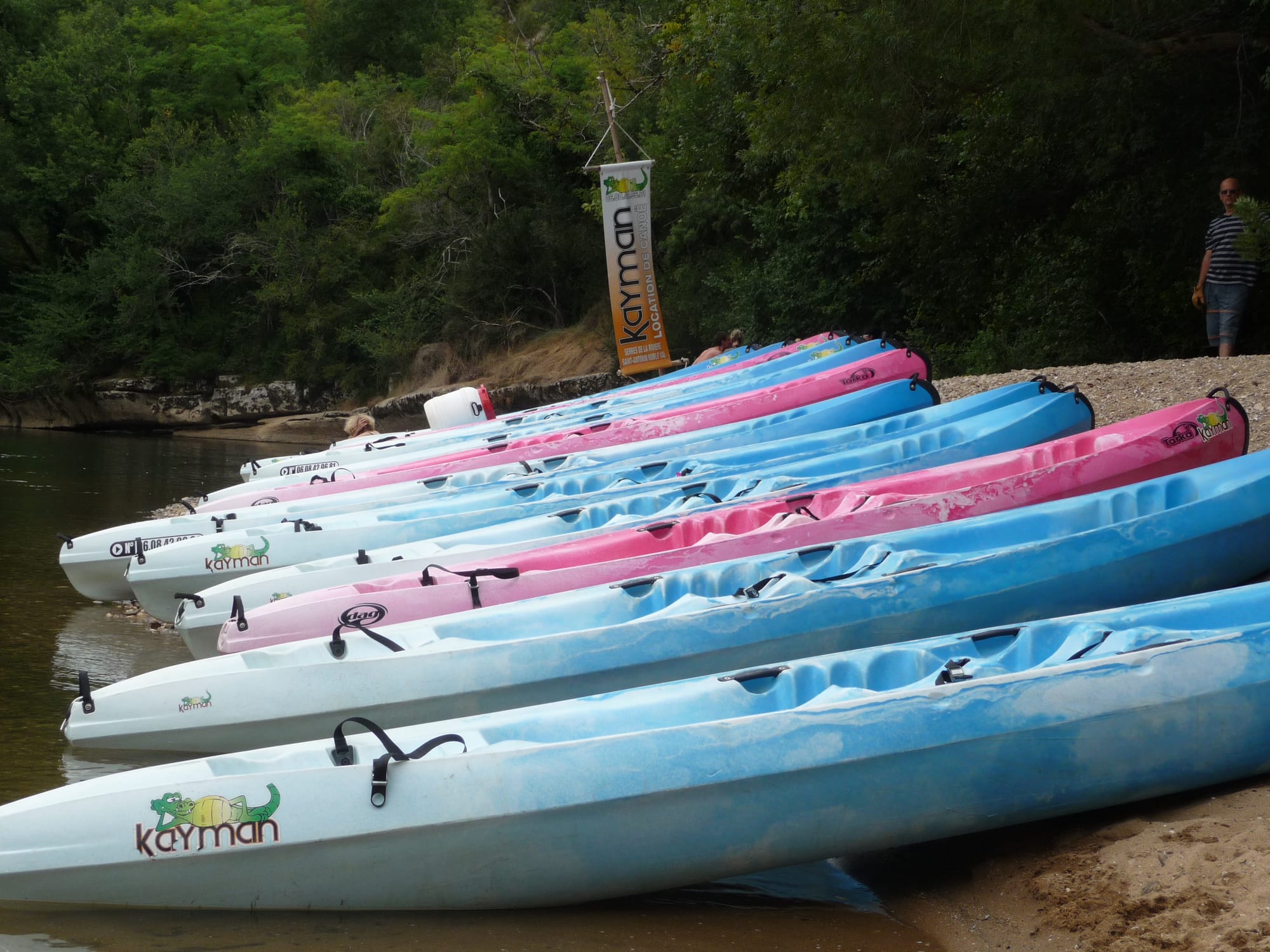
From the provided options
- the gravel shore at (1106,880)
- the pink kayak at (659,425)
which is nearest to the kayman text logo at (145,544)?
the pink kayak at (659,425)

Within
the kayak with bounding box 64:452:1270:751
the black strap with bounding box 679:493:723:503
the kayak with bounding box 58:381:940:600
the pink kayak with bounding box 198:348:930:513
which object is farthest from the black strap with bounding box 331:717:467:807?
the pink kayak with bounding box 198:348:930:513

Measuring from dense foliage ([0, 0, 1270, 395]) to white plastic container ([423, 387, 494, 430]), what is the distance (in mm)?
4639

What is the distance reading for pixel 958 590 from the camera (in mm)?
4680

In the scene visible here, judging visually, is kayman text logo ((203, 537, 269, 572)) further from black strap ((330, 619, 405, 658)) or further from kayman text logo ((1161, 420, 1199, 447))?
kayman text logo ((1161, 420, 1199, 447))

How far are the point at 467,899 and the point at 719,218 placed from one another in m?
18.8

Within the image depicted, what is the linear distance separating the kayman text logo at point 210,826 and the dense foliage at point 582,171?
8.35 m

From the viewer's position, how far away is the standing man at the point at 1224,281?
9.03 m

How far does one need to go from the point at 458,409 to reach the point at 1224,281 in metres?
8.42

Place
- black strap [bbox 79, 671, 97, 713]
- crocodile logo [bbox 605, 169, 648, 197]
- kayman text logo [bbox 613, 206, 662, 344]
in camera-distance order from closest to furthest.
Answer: black strap [bbox 79, 671, 97, 713] < crocodile logo [bbox 605, 169, 648, 197] < kayman text logo [bbox 613, 206, 662, 344]

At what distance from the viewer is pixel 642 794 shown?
344cm

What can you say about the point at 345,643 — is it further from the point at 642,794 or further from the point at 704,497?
the point at 704,497

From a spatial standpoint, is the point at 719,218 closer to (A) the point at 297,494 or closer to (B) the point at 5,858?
(A) the point at 297,494

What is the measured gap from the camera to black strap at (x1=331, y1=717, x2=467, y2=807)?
3467 mm

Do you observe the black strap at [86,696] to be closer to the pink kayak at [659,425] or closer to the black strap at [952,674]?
the black strap at [952,674]
